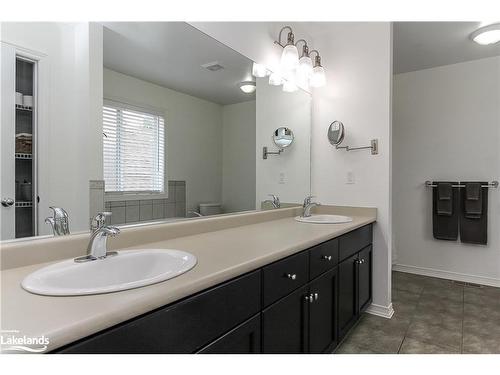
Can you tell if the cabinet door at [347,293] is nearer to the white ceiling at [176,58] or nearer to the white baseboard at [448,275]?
the white ceiling at [176,58]

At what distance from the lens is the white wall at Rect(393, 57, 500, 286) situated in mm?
3037

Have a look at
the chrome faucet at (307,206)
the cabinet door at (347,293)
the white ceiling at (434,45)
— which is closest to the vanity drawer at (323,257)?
the cabinet door at (347,293)

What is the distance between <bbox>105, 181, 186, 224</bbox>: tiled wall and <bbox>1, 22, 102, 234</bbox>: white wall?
0.13 m

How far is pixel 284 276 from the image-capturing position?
1201 mm

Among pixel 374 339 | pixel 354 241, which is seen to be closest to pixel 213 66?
pixel 354 241

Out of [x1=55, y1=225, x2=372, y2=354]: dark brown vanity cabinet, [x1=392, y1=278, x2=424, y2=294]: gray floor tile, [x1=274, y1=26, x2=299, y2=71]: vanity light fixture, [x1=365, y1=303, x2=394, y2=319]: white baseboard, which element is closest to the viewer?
[x1=55, y1=225, x2=372, y2=354]: dark brown vanity cabinet

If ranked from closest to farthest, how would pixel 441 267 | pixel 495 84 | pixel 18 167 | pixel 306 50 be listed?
pixel 18 167 < pixel 306 50 < pixel 495 84 < pixel 441 267

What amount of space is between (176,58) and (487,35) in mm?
2587

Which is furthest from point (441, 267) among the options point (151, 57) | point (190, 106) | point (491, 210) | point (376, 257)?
point (151, 57)

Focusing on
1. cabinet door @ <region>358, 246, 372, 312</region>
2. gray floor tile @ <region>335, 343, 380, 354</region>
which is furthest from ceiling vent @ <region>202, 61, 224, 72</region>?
gray floor tile @ <region>335, 343, 380, 354</region>

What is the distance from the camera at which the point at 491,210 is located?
3.05m

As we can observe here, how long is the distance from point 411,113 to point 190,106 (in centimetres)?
287

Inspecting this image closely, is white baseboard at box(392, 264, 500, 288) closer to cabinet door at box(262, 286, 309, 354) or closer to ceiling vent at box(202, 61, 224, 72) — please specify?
cabinet door at box(262, 286, 309, 354)

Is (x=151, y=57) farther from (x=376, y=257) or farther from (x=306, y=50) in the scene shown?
(x=376, y=257)
